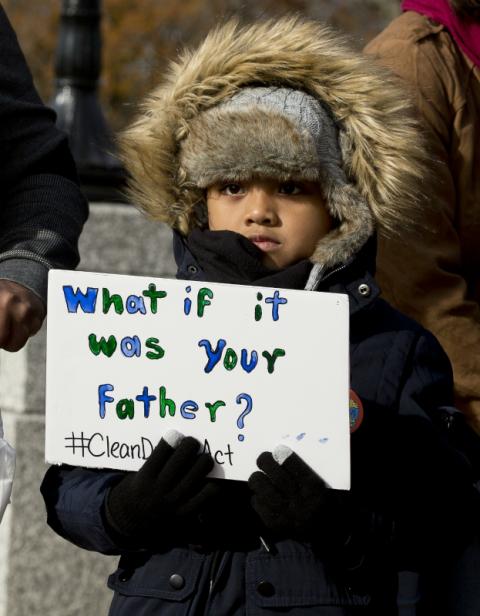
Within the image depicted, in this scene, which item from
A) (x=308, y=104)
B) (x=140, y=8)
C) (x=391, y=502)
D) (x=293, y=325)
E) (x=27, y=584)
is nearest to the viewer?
(x=293, y=325)

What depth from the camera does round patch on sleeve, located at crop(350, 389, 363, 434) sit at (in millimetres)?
2982

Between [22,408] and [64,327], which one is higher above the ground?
[64,327]

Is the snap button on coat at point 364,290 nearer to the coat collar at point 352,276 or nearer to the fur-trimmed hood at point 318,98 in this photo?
the coat collar at point 352,276

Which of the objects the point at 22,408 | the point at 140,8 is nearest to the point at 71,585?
the point at 22,408

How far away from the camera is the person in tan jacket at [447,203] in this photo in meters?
3.65

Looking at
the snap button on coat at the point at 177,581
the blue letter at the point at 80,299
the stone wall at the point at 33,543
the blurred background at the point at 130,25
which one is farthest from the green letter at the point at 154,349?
the blurred background at the point at 130,25

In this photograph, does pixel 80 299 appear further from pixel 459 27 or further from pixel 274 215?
pixel 459 27

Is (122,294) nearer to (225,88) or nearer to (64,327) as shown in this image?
(64,327)

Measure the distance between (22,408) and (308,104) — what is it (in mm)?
2407

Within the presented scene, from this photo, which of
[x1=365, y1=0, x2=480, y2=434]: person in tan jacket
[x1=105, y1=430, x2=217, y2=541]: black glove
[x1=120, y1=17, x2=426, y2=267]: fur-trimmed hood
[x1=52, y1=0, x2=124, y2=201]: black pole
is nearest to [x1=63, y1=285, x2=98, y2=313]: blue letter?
[x1=105, y1=430, x2=217, y2=541]: black glove

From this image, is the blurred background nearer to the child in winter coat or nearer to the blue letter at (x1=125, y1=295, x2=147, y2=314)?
the child in winter coat

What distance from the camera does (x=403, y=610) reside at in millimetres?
3117

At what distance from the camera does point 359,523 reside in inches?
116

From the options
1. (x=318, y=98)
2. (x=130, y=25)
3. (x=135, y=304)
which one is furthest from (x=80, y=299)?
(x=130, y=25)
